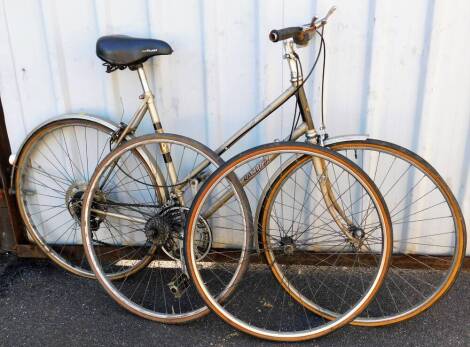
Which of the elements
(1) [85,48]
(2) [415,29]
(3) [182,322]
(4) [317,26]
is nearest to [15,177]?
(1) [85,48]

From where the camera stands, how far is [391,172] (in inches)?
115

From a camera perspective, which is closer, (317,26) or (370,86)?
(317,26)

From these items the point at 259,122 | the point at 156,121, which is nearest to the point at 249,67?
the point at 259,122

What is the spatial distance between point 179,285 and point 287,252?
66 centimetres

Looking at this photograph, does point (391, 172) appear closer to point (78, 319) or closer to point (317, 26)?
point (317, 26)

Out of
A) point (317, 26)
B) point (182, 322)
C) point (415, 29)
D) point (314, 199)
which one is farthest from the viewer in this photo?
point (314, 199)

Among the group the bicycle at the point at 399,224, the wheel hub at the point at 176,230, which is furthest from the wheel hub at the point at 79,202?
the bicycle at the point at 399,224

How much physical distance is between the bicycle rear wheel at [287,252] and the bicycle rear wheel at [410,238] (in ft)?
0.44

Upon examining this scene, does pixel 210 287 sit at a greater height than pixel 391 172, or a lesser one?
lesser

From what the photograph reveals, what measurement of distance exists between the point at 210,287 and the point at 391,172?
132 cm

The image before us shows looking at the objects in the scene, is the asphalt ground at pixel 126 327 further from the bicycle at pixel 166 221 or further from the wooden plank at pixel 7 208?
the wooden plank at pixel 7 208

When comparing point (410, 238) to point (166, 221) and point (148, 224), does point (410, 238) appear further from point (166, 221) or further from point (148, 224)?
point (148, 224)

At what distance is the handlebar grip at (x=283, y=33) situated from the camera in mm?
2223

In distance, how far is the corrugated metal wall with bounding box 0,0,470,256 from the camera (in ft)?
8.50
